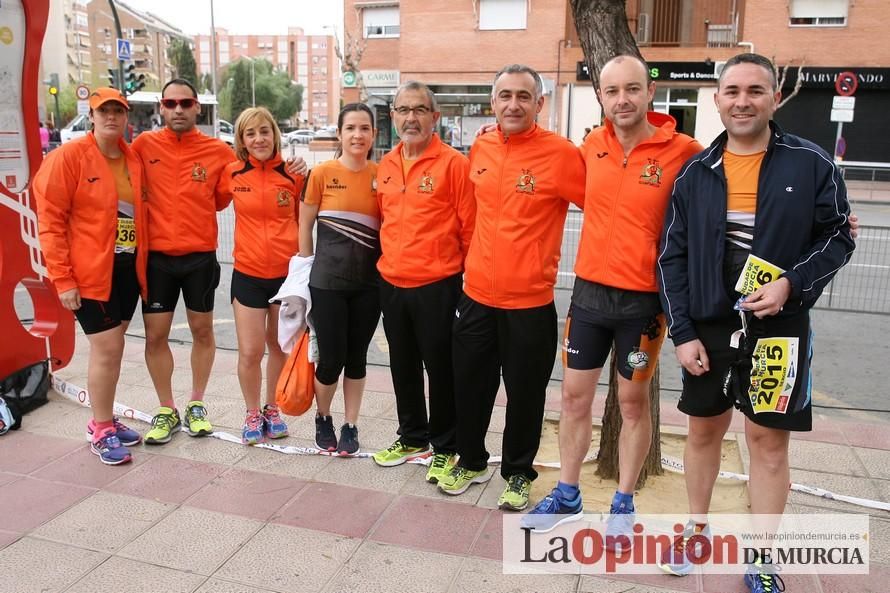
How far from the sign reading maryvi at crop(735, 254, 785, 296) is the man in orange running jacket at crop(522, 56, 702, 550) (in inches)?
15.8

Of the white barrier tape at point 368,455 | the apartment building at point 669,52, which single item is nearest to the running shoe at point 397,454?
the white barrier tape at point 368,455

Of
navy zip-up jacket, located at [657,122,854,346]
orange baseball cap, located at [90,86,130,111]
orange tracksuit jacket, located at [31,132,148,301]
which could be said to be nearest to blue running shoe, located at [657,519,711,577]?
navy zip-up jacket, located at [657,122,854,346]

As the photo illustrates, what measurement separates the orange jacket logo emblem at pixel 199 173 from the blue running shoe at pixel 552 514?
259cm

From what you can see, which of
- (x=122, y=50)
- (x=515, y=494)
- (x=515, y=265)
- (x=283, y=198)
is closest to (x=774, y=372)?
(x=515, y=265)

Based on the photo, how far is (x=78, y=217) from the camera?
12.8ft

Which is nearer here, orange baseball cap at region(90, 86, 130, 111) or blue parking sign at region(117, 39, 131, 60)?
orange baseball cap at region(90, 86, 130, 111)

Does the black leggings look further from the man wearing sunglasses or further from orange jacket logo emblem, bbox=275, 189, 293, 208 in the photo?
the man wearing sunglasses

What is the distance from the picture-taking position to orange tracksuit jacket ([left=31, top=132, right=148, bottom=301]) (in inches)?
149

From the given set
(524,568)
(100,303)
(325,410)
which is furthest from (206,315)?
(524,568)

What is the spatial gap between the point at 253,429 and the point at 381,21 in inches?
1218

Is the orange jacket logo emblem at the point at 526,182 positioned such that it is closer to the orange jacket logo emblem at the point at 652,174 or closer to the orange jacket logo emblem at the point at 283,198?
the orange jacket logo emblem at the point at 652,174

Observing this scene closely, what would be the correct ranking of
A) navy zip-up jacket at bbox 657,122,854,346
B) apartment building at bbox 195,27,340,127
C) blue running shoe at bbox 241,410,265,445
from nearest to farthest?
navy zip-up jacket at bbox 657,122,854,346 < blue running shoe at bbox 241,410,265,445 < apartment building at bbox 195,27,340,127

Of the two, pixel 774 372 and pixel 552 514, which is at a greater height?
pixel 774 372

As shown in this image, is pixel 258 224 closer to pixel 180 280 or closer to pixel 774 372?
pixel 180 280
